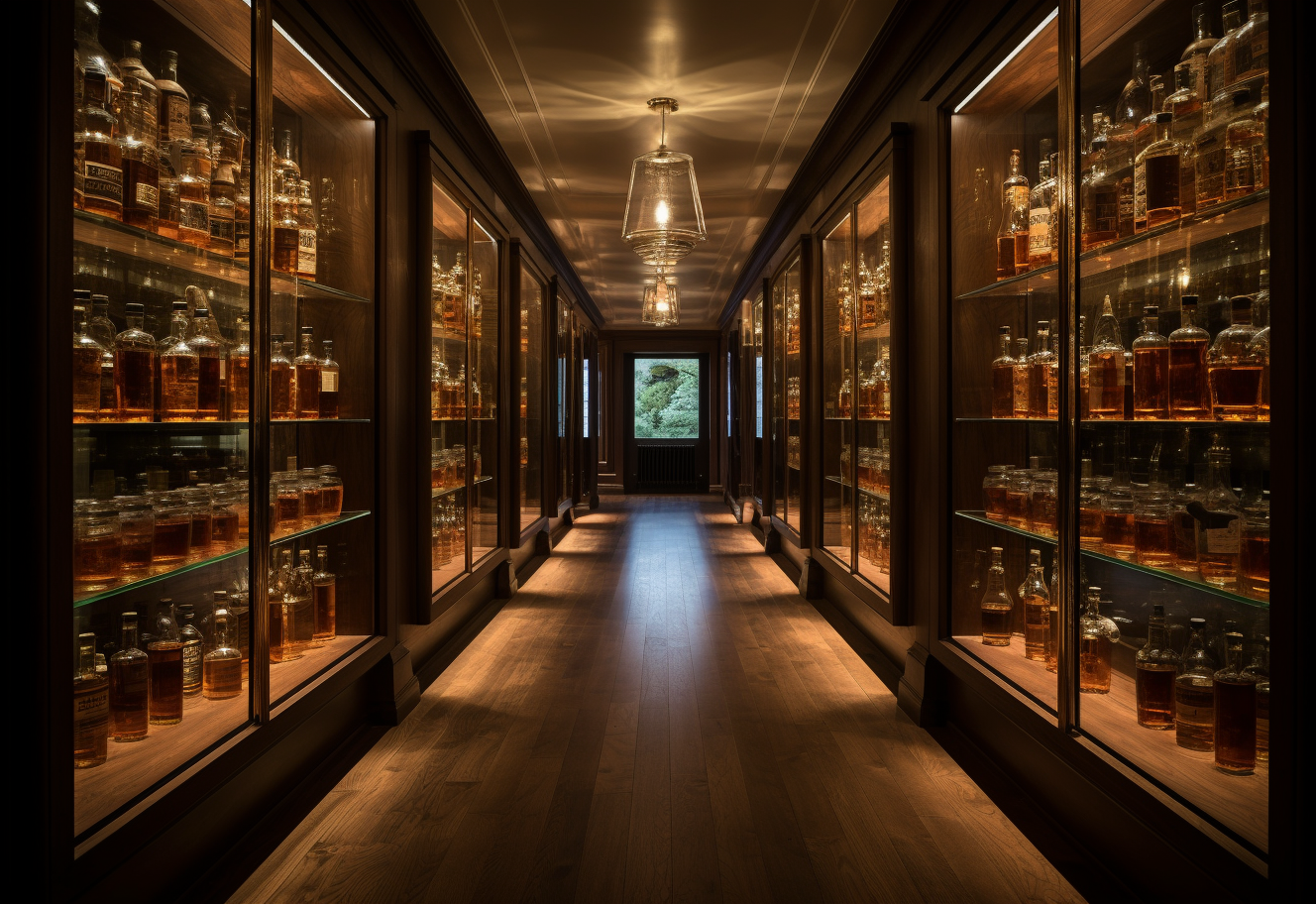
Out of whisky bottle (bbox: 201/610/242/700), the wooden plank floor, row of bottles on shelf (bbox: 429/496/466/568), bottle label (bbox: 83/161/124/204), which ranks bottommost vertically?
the wooden plank floor

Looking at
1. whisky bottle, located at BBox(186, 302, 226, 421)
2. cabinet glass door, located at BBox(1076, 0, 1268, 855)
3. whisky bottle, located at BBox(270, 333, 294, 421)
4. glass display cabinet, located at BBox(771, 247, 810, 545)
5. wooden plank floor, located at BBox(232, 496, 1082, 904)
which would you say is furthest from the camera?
glass display cabinet, located at BBox(771, 247, 810, 545)

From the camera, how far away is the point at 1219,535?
2.05 m

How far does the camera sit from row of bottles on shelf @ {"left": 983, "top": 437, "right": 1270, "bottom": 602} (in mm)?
1909

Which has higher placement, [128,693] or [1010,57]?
[1010,57]

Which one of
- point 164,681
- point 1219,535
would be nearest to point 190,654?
point 164,681

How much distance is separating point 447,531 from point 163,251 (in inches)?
99.8

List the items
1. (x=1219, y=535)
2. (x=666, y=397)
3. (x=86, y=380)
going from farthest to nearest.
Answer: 1. (x=666, y=397)
2. (x=1219, y=535)
3. (x=86, y=380)

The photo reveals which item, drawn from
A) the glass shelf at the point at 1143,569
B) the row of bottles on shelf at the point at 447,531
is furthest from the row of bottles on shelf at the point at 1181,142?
the row of bottles on shelf at the point at 447,531

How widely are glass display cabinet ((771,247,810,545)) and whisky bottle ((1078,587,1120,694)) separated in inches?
137

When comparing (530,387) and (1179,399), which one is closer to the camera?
(1179,399)

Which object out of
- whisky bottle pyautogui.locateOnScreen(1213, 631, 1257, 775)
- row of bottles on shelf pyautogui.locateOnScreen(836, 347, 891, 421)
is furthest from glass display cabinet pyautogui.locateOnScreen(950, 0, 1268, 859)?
row of bottles on shelf pyautogui.locateOnScreen(836, 347, 891, 421)

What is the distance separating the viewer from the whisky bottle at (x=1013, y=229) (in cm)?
299

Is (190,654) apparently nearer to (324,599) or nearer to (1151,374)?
(324,599)

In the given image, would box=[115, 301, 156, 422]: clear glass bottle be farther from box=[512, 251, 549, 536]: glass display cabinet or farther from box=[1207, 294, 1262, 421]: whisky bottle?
box=[512, 251, 549, 536]: glass display cabinet
